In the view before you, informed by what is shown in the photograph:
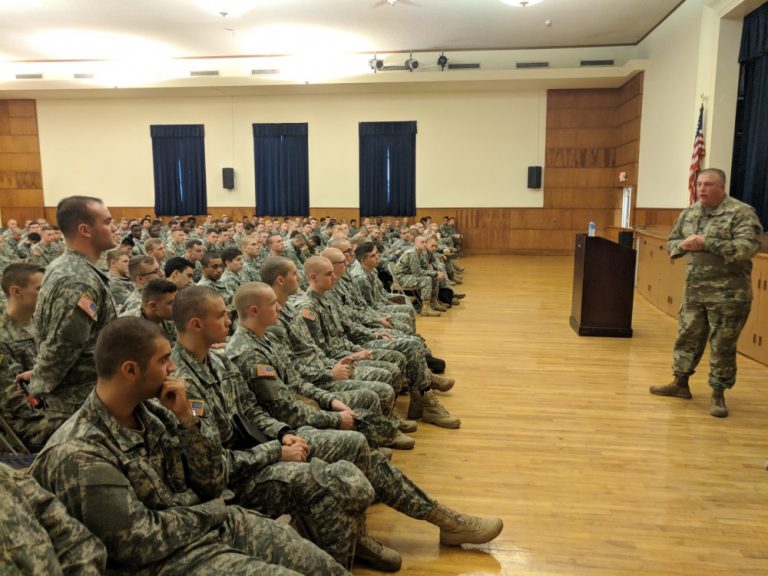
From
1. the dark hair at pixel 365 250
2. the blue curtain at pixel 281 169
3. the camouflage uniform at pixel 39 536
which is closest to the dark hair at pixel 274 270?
the camouflage uniform at pixel 39 536

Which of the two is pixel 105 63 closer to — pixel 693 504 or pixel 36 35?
pixel 36 35

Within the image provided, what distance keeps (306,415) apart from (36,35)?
39.6ft

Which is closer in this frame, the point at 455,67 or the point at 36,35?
the point at 36,35

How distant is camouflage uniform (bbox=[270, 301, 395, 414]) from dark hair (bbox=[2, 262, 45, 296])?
1.27 metres

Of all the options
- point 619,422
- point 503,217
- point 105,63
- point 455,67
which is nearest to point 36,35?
point 105,63

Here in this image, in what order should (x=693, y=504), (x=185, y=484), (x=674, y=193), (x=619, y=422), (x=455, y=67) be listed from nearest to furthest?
(x=185, y=484) < (x=693, y=504) < (x=619, y=422) < (x=674, y=193) < (x=455, y=67)

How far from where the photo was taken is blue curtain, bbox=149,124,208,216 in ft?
48.2

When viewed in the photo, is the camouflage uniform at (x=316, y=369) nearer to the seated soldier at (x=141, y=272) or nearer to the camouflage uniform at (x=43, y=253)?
the seated soldier at (x=141, y=272)

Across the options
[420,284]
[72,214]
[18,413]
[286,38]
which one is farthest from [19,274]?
[286,38]

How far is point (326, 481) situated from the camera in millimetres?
1979

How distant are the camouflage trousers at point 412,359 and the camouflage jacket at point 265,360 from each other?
3.33 feet

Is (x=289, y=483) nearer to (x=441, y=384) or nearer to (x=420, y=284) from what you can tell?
(x=441, y=384)

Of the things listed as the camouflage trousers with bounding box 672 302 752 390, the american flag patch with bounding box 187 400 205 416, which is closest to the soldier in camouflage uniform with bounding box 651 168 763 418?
the camouflage trousers with bounding box 672 302 752 390

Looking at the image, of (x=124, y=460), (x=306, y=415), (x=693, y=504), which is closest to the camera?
(x=124, y=460)
